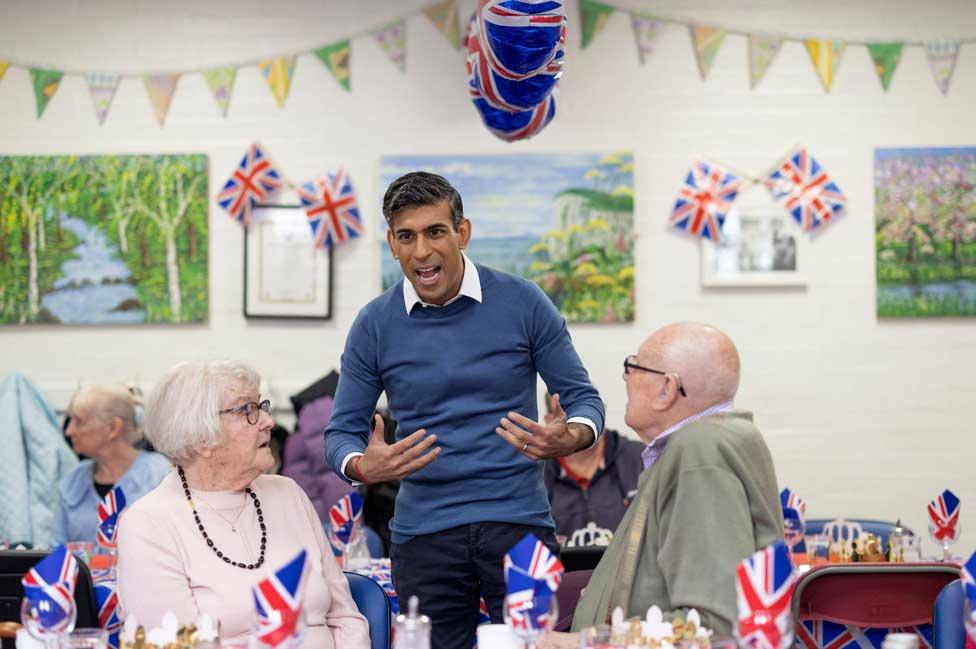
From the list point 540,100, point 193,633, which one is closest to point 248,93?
point 540,100

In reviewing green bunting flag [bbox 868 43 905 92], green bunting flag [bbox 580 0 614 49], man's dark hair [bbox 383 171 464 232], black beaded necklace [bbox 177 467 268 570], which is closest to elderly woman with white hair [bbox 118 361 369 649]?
black beaded necklace [bbox 177 467 268 570]

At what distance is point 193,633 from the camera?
2037mm

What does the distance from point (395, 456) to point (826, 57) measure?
12.1 ft

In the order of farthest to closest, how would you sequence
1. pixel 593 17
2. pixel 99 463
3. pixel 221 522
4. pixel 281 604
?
pixel 593 17 → pixel 99 463 → pixel 221 522 → pixel 281 604

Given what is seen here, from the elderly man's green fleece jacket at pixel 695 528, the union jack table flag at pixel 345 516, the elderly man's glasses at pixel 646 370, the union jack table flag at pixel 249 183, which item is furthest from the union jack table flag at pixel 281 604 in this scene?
the union jack table flag at pixel 249 183

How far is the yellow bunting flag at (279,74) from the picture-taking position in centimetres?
566

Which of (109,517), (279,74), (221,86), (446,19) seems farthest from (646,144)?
(109,517)

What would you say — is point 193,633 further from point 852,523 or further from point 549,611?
point 852,523

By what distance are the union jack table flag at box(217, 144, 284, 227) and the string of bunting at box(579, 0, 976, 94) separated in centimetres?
157

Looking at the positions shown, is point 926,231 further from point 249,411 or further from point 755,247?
point 249,411

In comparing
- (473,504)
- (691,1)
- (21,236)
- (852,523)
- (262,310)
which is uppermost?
(691,1)

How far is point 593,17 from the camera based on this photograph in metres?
5.56

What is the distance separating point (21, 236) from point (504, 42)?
10.6 ft

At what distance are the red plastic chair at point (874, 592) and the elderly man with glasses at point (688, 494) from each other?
532mm
